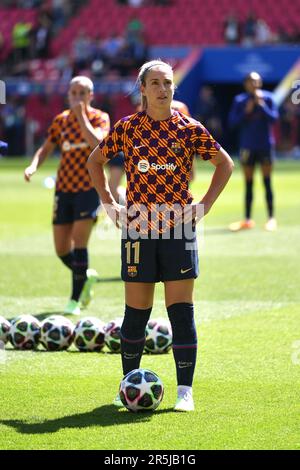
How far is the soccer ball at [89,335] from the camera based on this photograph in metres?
8.57

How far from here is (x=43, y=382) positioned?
24.8 ft

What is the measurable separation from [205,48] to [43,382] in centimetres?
3011

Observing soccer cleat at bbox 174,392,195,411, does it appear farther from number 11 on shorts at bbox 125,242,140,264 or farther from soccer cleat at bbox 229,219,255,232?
soccer cleat at bbox 229,219,255,232

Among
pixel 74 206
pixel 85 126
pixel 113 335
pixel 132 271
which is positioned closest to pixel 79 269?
pixel 74 206

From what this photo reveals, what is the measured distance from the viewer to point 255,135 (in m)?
17.6

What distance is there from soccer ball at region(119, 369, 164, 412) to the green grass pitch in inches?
3.0

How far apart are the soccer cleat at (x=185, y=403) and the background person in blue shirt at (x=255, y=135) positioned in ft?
35.4

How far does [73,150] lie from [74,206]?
577mm

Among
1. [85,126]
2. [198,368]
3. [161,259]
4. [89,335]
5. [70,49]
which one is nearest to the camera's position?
[161,259]

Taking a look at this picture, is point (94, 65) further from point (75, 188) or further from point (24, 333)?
point (24, 333)

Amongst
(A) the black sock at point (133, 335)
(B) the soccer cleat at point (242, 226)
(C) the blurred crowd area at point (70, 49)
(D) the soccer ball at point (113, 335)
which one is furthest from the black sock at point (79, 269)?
(C) the blurred crowd area at point (70, 49)

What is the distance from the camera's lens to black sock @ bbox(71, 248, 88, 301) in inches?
419

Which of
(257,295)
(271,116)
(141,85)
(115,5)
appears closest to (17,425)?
(141,85)

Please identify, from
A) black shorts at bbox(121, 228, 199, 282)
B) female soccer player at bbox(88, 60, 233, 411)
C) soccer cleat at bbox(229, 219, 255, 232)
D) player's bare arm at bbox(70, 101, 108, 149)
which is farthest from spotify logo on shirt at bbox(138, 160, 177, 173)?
soccer cleat at bbox(229, 219, 255, 232)
